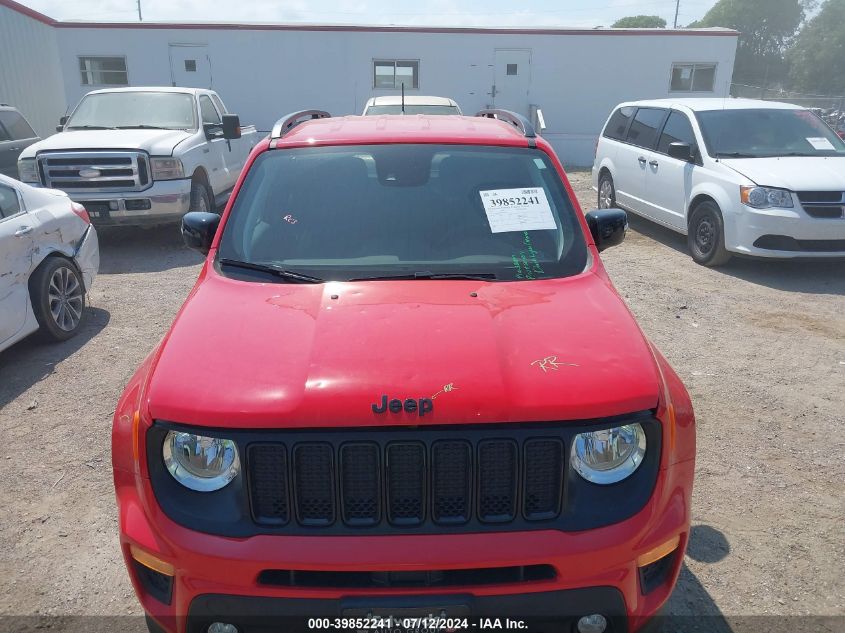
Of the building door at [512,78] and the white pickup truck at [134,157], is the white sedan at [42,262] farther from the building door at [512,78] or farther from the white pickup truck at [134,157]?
Result: the building door at [512,78]

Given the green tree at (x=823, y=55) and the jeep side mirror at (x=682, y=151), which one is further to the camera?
the green tree at (x=823, y=55)

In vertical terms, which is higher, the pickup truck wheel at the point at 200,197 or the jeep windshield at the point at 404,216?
the jeep windshield at the point at 404,216

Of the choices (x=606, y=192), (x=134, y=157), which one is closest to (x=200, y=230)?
(x=134, y=157)

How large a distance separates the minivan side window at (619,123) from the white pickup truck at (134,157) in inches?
225

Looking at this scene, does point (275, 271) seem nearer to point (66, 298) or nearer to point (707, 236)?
point (66, 298)

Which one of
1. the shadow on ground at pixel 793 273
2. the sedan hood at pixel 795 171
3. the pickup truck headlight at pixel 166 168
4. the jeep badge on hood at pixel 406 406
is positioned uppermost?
the jeep badge on hood at pixel 406 406

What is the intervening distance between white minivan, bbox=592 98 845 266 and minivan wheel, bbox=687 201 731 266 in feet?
0.04

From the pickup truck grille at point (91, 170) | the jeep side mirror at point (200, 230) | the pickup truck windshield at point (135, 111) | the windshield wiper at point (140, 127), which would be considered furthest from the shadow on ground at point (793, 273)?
the windshield wiper at point (140, 127)

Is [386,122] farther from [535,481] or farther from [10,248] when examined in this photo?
[10,248]

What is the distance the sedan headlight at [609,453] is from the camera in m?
2.20

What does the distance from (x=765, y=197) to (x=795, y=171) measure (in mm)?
520

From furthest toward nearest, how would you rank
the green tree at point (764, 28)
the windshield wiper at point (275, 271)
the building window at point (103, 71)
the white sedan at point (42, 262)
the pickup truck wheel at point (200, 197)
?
1. the green tree at point (764, 28)
2. the building window at point (103, 71)
3. the pickup truck wheel at point (200, 197)
4. the white sedan at point (42, 262)
5. the windshield wiper at point (275, 271)

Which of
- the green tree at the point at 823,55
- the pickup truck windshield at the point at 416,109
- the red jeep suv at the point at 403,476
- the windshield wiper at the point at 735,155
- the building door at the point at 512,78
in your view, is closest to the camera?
the red jeep suv at the point at 403,476

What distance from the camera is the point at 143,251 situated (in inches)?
377
